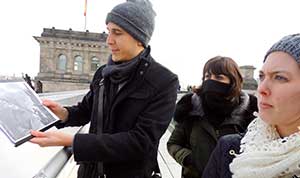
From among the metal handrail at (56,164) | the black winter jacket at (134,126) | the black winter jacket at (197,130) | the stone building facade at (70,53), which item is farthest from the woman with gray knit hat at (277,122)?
the stone building facade at (70,53)

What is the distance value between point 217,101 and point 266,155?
1518mm

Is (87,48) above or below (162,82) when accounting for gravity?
below

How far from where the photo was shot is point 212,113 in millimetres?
2988

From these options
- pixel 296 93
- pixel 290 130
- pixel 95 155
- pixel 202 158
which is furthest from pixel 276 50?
pixel 202 158

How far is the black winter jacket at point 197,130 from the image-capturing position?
9.48 feet

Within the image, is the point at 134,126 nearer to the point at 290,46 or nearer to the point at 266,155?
the point at 266,155

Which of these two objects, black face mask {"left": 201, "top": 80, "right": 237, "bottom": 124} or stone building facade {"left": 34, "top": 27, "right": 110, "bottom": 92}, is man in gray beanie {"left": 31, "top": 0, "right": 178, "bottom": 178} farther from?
stone building facade {"left": 34, "top": 27, "right": 110, "bottom": 92}

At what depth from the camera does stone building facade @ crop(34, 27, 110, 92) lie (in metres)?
43.6

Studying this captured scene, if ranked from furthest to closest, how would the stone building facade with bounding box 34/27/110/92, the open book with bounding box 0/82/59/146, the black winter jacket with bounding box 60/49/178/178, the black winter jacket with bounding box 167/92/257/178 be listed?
1. the stone building facade with bounding box 34/27/110/92
2. the black winter jacket with bounding box 167/92/257/178
3. the black winter jacket with bounding box 60/49/178/178
4. the open book with bounding box 0/82/59/146

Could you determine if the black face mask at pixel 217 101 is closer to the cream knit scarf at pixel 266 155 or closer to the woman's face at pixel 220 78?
the woman's face at pixel 220 78

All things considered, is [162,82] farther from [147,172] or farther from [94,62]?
[94,62]

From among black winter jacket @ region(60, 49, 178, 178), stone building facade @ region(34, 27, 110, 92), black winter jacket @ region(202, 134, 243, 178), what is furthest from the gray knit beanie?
stone building facade @ region(34, 27, 110, 92)

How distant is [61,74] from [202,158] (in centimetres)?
4166

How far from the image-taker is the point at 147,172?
2180 mm
